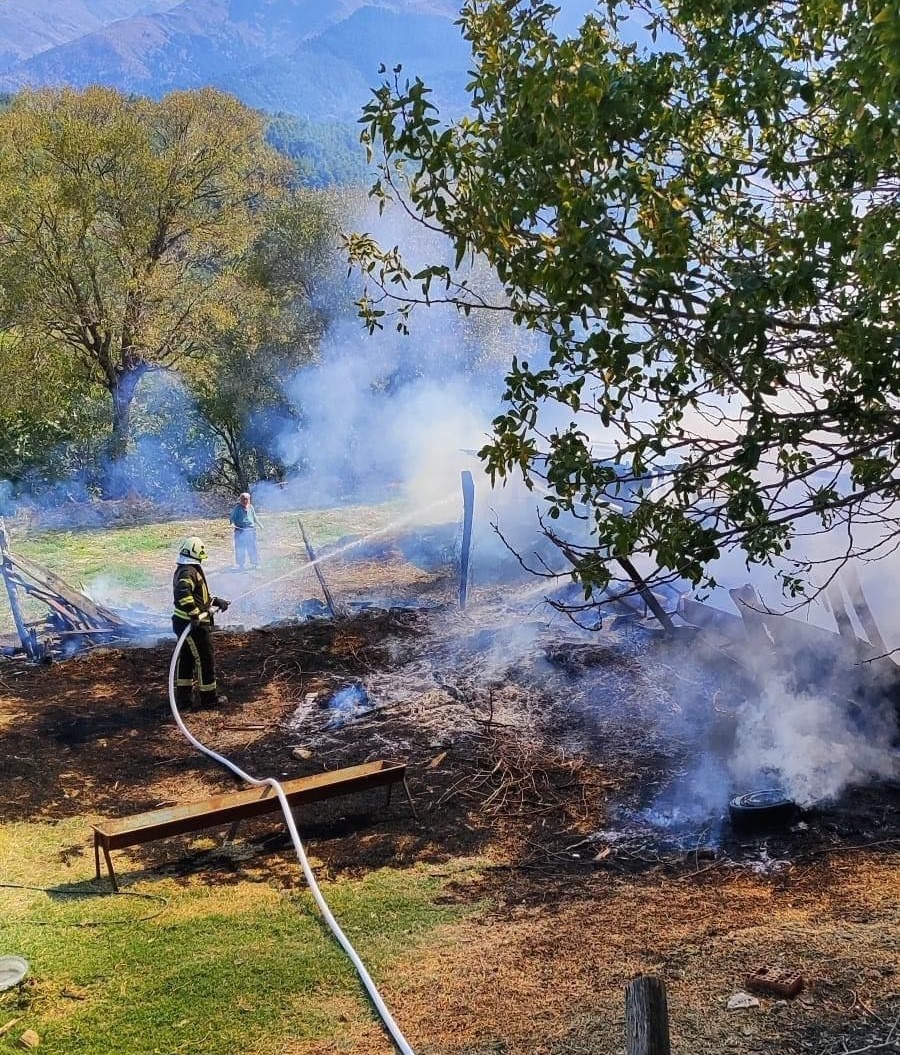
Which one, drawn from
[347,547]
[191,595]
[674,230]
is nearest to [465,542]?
[191,595]

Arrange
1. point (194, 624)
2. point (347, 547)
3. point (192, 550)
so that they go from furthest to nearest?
point (347, 547) < point (192, 550) < point (194, 624)

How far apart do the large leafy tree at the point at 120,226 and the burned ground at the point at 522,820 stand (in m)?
15.8

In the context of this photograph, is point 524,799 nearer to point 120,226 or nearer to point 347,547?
point 347,547

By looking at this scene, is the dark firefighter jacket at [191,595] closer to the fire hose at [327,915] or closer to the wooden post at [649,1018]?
the fire hose at [327,915]

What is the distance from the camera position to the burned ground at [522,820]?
4785 mm

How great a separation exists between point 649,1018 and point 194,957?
143 inches

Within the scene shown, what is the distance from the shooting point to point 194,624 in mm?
9906

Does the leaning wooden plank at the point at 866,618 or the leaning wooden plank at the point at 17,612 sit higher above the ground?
the leaning wooden plank at the point at 17,612

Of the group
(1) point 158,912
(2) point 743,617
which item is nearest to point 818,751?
(2) point 743,617

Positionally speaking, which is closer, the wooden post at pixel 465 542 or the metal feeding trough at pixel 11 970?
the metal feeding trough at pixel 11 970

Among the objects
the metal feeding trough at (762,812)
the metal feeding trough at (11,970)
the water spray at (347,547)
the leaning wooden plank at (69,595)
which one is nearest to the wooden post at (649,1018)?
the metal feeding trough at (11,970)

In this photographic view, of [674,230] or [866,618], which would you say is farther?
[866,618]

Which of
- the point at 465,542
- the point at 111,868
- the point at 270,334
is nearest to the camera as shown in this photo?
the point at 111,868

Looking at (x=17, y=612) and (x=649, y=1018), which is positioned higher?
(x=17, y=612)
